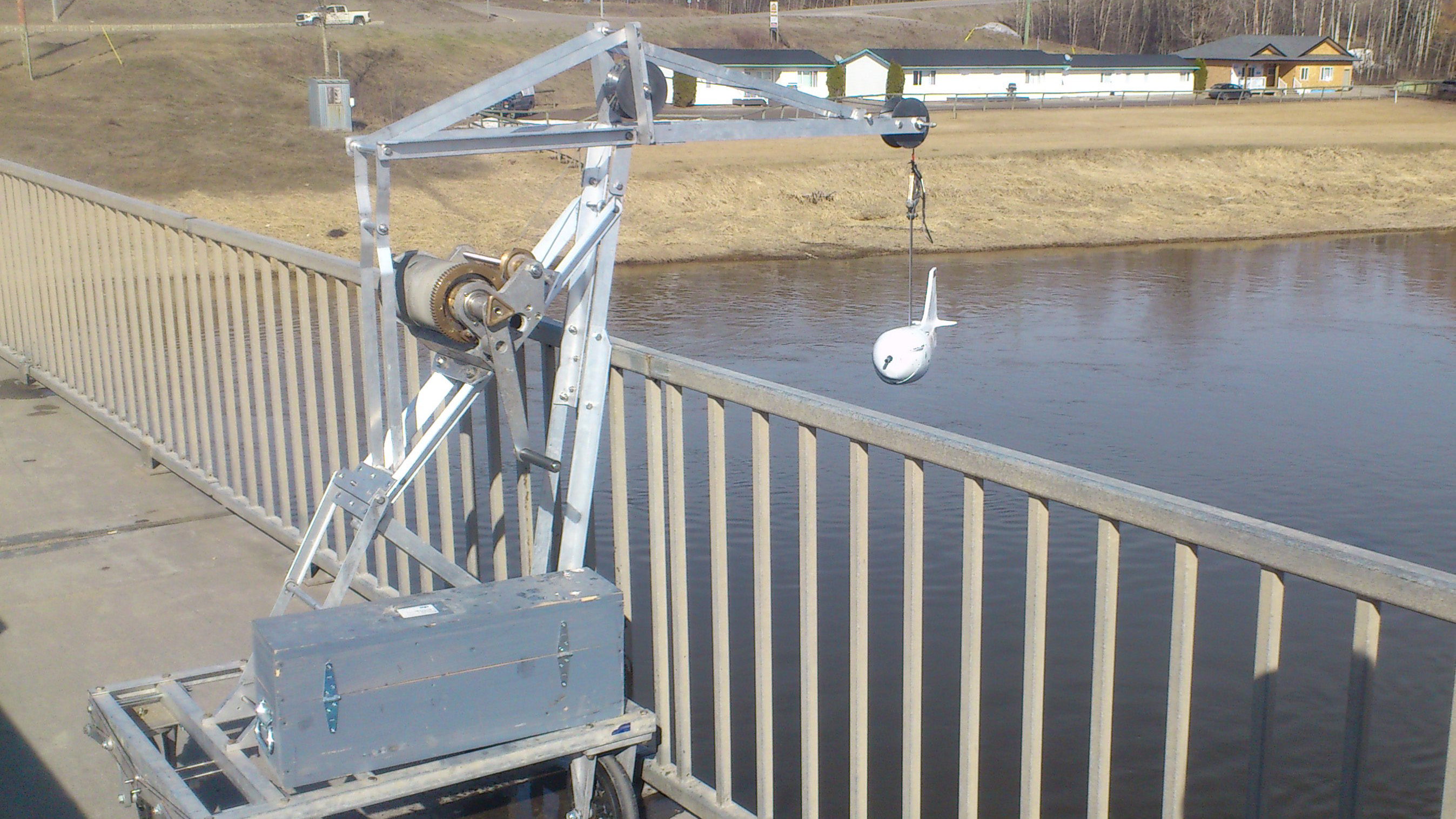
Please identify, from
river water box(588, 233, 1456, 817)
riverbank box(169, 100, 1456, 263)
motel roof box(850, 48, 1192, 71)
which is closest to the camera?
river water box(588, 233, 1456, 817)

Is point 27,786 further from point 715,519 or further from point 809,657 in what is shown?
point 809,657

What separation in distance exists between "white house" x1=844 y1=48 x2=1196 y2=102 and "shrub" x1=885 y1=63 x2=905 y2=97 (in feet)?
4.38

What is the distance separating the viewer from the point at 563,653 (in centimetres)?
272

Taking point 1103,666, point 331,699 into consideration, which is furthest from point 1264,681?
point 331,699

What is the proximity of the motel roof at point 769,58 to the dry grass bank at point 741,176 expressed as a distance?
1959 centimetres

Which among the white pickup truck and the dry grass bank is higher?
the white pickup truck

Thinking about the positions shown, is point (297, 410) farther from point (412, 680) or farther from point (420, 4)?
point (420, 4)

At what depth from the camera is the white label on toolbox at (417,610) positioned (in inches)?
104

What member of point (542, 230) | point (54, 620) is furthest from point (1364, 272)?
point (54, 620)

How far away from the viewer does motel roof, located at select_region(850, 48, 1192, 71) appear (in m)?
66.6

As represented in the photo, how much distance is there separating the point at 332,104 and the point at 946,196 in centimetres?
1418

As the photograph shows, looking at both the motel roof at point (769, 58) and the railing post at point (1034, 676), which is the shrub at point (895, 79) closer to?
the motel roof at point (769, 58)

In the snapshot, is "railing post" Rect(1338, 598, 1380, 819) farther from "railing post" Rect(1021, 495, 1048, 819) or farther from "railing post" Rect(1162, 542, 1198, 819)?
"railing post" Rect(1021, 495, 1048, 819)

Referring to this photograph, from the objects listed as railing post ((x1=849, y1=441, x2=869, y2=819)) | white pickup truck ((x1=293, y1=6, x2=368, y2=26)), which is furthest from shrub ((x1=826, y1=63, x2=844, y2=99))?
railing post ((x1=849, y1=441, x2=869, y2=819))
